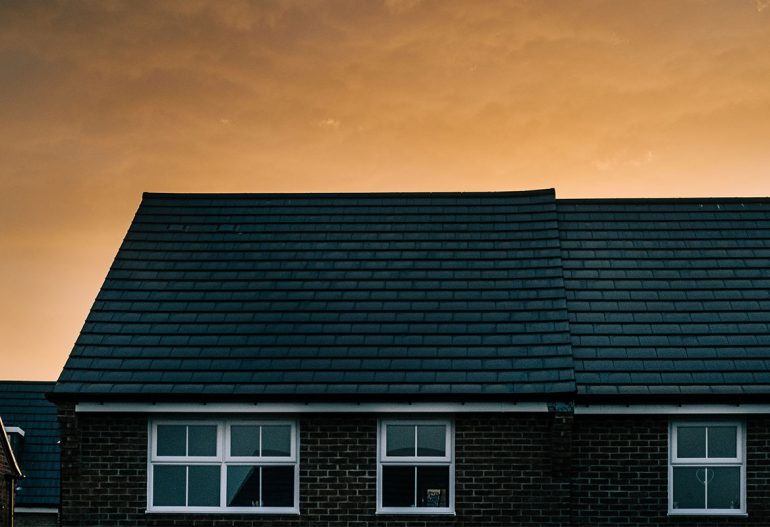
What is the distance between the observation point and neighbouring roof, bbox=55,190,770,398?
15914 millimetres

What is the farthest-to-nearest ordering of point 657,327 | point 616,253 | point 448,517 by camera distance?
point 616,253 → point 657,327 → point 448,517

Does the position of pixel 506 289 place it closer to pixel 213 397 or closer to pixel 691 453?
pixel 691 453

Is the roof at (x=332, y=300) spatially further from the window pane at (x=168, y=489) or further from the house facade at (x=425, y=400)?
the window pane at (x=168, y=489)

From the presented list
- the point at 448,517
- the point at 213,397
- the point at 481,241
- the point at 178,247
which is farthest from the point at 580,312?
the point at 178,247

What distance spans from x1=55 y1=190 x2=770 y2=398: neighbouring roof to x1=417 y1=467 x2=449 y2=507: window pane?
135 centimetres

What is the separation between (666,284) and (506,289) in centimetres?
316

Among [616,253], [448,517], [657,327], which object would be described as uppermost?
[616,253]

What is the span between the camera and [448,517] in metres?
15.4

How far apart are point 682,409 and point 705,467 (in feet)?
3.59

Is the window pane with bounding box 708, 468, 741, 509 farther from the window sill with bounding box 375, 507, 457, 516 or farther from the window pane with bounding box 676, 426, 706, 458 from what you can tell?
the window sill with bounding box 375, 507, 457, 516

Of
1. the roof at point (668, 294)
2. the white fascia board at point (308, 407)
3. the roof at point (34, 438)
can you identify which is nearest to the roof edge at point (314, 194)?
the roof at point (668, 294)

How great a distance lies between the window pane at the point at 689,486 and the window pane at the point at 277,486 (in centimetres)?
637

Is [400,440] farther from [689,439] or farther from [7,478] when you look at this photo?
[7,478]

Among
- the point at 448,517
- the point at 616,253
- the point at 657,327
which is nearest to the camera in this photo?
the point at 448,517
